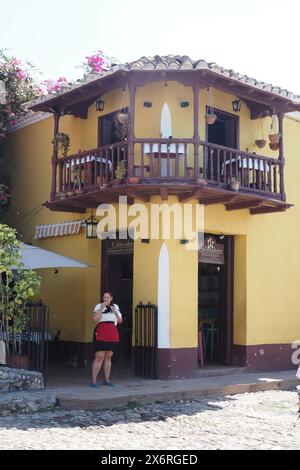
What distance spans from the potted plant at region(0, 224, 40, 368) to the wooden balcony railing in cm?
249

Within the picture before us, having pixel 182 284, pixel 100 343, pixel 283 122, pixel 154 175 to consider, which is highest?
pixel 283 122

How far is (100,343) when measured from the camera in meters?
11.4

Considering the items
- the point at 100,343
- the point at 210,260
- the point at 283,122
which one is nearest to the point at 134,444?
the point at 100,343

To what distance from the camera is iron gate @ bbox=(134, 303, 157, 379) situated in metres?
12.7

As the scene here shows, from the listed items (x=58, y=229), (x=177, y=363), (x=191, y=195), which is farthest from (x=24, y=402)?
(x=58, y=229)

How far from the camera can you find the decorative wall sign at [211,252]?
45.7 feet

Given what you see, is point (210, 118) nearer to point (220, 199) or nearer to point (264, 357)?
point (220, 199)

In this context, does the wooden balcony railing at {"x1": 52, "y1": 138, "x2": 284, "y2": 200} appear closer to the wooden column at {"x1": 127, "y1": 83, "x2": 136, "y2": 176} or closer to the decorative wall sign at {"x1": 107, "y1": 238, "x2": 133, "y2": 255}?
the wooden column at {"x1": 127, "y1": 83, "x2": 136, "y2": 176}

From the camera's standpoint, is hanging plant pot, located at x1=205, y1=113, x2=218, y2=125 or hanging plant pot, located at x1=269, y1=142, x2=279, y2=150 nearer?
hanging plant pot, located at x1=205, y1=113, x2=218, y2=125

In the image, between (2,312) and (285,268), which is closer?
(2,312)

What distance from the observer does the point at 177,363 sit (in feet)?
41.8

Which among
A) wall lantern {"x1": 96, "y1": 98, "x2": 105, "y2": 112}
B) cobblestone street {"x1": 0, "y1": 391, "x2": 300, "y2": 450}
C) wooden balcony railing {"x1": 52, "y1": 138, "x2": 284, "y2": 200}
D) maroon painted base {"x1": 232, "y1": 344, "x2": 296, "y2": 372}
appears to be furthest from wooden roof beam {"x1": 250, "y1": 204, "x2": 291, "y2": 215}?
cobblestone street {"x1": 0, "y1": 391, "x2": 300, "y2": 450}
